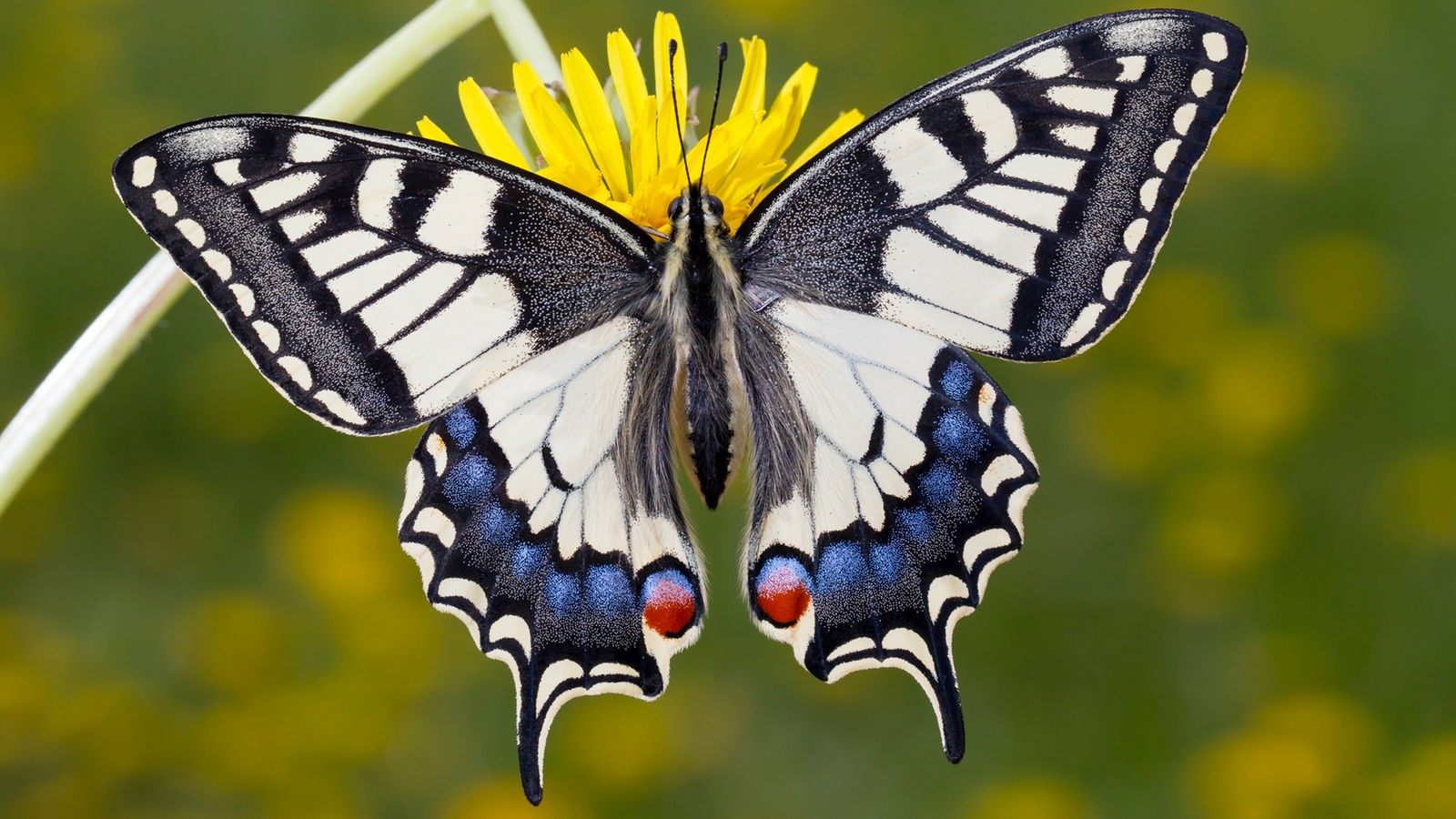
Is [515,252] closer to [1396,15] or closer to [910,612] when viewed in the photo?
[910,612]

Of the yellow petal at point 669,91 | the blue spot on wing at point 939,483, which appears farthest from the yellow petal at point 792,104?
the blue spot on wing at point 939,483

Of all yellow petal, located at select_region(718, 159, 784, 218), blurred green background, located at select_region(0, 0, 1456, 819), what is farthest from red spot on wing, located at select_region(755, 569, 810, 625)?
blurred green background, located at select_region(0, 0, 1456, 819)

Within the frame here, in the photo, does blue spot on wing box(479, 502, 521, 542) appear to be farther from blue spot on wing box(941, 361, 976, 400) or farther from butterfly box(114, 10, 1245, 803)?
blue spot on wing box(941, 361, 976, 400)

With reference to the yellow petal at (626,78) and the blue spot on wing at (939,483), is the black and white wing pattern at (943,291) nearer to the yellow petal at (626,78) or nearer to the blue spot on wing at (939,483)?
the blue spot on wing at (939,483)

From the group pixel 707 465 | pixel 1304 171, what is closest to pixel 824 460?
pixel 707 465

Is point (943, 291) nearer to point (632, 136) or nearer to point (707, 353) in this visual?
point (707, 353)

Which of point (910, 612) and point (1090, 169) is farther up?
point (1090, 169)
